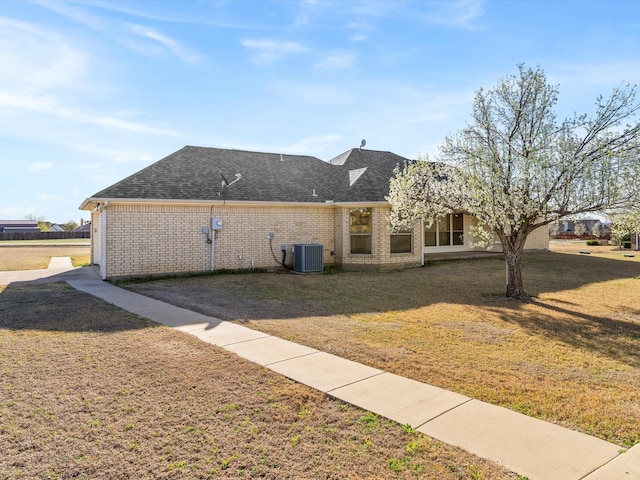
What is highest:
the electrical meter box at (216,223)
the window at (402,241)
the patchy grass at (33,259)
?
the electrical meter box at (216,223)

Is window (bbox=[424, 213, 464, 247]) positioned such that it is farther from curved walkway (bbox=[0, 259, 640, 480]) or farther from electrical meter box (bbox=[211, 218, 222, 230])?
curved walkway (bbox=[0, 259, 640, 480])

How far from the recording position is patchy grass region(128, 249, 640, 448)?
4.31 meters

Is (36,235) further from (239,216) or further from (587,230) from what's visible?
(587,230)

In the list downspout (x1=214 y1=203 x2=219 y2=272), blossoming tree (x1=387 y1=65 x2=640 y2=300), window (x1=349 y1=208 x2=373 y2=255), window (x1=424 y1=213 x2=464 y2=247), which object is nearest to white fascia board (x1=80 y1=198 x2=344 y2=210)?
downspout (x1=214 y1=203 x2=219 y2=272)

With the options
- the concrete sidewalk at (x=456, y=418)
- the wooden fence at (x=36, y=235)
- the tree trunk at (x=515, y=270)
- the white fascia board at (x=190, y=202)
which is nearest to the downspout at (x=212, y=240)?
the white fascia board at (x=190, y=202)

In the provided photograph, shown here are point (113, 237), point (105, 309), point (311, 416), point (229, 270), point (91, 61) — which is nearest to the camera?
point (311, 416)

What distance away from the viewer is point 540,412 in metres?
3.86

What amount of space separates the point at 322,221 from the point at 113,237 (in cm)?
777

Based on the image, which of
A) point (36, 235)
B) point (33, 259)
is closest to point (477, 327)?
point (33, 259)

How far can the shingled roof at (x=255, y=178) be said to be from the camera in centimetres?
1409

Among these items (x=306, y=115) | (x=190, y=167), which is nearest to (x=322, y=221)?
(x=306, y=115)

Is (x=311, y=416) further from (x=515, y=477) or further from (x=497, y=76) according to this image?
(x=497, y=76)

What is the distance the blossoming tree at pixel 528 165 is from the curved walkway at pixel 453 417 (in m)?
5.93

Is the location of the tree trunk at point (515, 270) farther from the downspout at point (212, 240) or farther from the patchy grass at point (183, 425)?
the downspout at point (212, 240)
